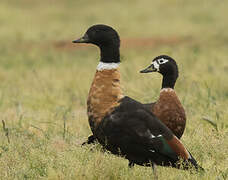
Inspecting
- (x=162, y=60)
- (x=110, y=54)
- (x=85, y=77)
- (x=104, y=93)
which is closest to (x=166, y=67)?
(x=162, y=60)

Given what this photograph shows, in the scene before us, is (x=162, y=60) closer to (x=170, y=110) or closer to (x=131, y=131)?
(x=170, y=110)

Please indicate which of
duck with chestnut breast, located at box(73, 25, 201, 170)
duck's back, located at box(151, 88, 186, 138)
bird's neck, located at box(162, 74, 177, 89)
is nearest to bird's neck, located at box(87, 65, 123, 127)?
duck with chestnut breast, located at box(73, 25, 201, 170)

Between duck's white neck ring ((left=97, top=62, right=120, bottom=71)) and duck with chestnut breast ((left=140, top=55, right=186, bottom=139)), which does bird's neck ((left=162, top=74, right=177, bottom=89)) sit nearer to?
duck with chestnut breast ((left=140, top=55, right=186, bottom=139))

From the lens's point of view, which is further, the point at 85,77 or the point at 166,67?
the point at 85,77

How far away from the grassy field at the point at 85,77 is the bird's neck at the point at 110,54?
2.87ft

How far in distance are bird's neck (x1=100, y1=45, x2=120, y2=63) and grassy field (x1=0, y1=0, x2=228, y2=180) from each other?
0.87m

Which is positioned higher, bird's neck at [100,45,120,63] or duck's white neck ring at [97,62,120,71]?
bird's neck at [100,45,120,63]

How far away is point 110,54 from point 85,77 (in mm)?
7629

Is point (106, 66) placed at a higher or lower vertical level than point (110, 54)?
lower

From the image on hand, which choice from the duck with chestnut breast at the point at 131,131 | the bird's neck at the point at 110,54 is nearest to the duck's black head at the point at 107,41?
the bird's neck at the point at 110,54

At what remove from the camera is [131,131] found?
5.24 m

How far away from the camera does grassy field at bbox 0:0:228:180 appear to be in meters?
5.86

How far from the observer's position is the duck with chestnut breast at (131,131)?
524 centimetres

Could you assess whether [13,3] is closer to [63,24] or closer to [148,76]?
[63,24]
